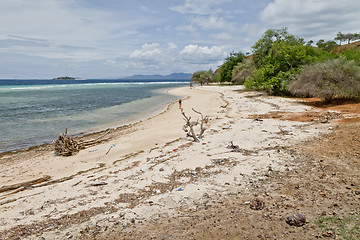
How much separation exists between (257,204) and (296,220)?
77 cm

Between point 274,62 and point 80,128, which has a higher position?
point 274,62

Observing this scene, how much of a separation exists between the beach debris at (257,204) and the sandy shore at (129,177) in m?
0.59

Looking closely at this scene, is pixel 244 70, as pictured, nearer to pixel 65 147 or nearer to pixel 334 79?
pixel 334 79

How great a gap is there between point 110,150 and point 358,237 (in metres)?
9.29

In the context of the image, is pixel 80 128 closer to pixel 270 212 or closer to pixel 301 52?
pixel 270 212

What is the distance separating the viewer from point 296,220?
3.93m

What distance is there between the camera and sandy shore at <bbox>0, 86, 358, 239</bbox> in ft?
14.8

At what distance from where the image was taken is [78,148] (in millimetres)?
10648

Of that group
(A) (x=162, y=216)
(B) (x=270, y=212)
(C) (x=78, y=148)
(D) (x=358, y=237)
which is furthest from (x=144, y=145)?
(D) (x=358, y=237)

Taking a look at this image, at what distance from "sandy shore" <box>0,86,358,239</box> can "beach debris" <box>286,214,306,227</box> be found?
134cm

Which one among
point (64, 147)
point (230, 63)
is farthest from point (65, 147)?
point (230, 63)

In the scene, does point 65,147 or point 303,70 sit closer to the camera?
point 65,147

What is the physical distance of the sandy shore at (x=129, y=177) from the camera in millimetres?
4520

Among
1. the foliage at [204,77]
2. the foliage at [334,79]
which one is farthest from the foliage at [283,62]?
the foliage at [204,77]
